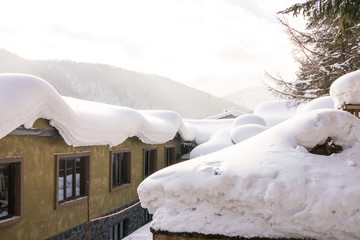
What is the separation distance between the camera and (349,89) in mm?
4777

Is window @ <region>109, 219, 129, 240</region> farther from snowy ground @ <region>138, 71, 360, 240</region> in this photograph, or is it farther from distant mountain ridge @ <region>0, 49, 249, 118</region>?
distant mountain ridge @ <region>0, 49, 249, 118</region>

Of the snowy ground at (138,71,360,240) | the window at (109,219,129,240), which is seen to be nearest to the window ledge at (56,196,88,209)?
the window at (109,219,129,240)

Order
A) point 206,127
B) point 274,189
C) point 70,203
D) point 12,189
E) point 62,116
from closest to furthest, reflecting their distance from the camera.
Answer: point 274,189 < point 12,189 < point 62,116 < point 70,203 < point 206,127

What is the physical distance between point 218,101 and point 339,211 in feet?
306

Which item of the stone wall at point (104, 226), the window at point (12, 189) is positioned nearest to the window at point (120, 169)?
the stone wall at point (104, 226)


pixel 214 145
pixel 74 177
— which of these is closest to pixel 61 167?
pixel 74 177

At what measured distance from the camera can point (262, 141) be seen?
3359 millimetres

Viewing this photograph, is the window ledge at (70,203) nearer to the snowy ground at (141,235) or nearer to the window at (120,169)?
the window at (120,169)

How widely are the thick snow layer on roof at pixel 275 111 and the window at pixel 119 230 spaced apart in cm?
1333

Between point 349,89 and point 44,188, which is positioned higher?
point 349,89

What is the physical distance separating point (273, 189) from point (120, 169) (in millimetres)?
7976

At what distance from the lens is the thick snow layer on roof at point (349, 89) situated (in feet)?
15.5

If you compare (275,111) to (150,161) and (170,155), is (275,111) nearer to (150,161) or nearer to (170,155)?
(170,155)

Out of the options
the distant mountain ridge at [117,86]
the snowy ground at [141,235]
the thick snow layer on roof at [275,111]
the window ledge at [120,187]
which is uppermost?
the distant mountain ridge at [117,86]
